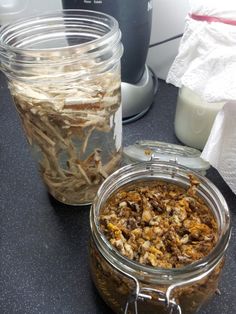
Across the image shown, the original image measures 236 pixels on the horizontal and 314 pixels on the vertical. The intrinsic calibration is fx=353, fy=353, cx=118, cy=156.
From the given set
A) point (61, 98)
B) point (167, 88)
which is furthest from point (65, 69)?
point (167, 88)

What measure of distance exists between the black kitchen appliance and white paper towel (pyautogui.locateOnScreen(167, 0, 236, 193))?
92mm

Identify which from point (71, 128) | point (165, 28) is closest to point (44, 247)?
point (71, 128)

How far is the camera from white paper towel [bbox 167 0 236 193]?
417mm

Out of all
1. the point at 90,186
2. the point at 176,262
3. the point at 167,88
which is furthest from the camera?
the point at 167,88

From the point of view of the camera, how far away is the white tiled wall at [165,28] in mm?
626

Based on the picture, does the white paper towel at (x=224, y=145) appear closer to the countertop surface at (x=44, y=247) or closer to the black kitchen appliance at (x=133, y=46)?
the countertop surface at (x=44, y=247)

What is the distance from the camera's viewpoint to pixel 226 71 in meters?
0.42

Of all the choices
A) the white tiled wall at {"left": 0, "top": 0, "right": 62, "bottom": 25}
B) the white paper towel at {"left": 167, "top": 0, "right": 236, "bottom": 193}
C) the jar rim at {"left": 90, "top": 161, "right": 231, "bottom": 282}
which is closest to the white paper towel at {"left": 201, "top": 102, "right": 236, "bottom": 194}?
the white paper towel at {"left": 167, "top": 0, "right": 236, "bottom": 193}

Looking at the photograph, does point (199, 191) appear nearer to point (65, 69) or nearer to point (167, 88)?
point (65, 69)

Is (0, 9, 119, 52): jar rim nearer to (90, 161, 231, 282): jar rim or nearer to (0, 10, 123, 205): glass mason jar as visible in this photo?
(0, 10, 123, 205): glass mason jar

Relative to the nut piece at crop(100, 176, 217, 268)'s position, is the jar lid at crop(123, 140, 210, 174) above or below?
below

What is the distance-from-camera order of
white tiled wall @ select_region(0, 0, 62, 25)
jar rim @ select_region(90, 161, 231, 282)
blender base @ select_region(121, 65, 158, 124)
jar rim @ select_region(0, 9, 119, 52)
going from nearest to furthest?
1. jar rim @ select_region(90, 161, 231, 282)
2. jar rim @ select_region(0, 9, 119, 52)
3. blender base @ select_region(121, 65, 158, 124)
4. white tiled wall @ select_region(0, 0, 62, 25)

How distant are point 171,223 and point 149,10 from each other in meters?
0.34

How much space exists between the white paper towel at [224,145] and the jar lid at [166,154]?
0.01 meters
